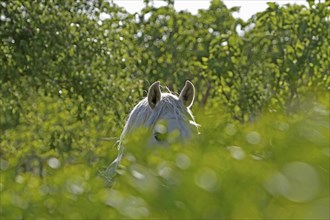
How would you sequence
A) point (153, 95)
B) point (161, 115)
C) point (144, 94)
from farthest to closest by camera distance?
point (144, 94) → point (153, 95) → point (161, 115)

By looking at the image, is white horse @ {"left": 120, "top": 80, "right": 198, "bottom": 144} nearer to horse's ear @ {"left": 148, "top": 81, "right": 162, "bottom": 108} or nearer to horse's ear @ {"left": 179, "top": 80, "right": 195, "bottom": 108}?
horse's ear @ {"left": 148, "top": 81, "right": 162, "bottom": 108}

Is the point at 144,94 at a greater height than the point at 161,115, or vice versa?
the point at 161,115

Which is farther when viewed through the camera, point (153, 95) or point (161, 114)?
point (153, 95)

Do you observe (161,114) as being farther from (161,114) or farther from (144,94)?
(144,94)

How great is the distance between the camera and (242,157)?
1734mm

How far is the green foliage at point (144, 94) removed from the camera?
1582 millimetres

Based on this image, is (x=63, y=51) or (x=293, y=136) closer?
(x=293, y=136)

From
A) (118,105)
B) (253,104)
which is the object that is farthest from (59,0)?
(253,104)

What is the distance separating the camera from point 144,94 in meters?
22.5

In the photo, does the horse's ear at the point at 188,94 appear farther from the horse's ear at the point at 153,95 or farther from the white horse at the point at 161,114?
the horse's ear at the point at 153,95

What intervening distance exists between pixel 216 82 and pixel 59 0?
22.4ft

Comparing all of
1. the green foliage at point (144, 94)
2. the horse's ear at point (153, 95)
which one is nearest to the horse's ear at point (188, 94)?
the horse's ear at point (153, 95)

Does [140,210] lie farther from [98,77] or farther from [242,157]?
[98,77]

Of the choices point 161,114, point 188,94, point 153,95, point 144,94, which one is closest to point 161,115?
point 161,114
